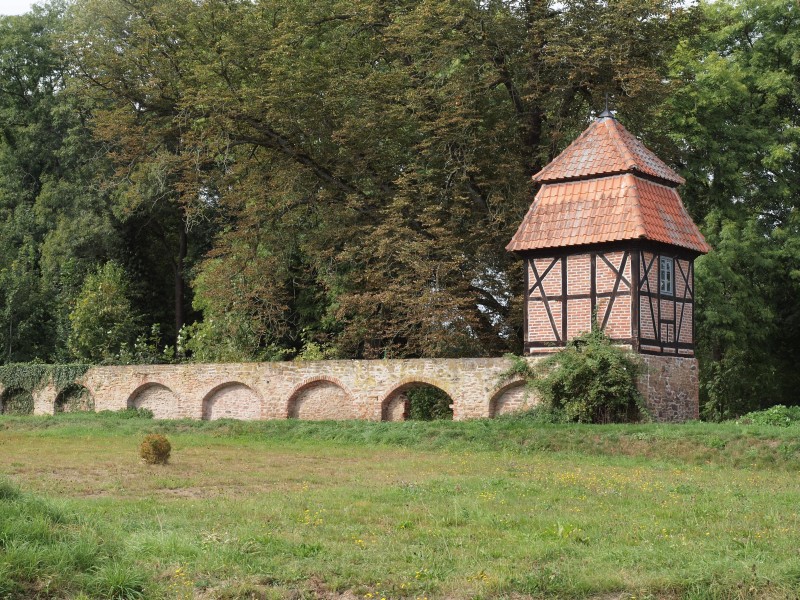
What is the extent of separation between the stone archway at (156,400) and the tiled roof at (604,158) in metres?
12.4

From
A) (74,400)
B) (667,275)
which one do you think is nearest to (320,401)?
(74,400)

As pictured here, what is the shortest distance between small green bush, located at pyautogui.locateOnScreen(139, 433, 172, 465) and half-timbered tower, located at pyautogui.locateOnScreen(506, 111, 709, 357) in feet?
33.9

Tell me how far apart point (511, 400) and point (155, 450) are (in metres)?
10.1

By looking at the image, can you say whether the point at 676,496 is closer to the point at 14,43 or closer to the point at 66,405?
the point at 66,405

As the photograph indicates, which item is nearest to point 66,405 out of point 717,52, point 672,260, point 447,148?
point 447,148

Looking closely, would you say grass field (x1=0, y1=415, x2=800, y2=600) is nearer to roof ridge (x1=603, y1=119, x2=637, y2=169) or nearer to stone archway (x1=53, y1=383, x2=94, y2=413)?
roof ridge (x1=603, y1=119, x2=637, y2=169)

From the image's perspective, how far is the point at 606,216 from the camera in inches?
1015

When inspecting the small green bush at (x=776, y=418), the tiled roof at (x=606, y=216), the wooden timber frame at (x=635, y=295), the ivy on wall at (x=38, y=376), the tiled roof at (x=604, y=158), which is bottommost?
the small green bush at (x=776, y=418)

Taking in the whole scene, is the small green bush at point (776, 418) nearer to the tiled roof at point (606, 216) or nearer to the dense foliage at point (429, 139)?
the tiled roof at point (606, 216)

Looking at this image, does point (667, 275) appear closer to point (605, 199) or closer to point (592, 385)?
point (605, 199)

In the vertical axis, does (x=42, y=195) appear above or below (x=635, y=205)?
above

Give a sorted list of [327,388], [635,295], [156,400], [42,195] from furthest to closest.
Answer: [42,195] → [156,400] → [327,388] → [635,295]

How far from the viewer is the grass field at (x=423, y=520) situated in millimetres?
9602

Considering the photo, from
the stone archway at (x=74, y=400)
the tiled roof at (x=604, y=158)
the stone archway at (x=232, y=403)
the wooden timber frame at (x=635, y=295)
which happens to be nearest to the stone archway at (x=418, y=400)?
the stone archway at (x=232, y=403)
